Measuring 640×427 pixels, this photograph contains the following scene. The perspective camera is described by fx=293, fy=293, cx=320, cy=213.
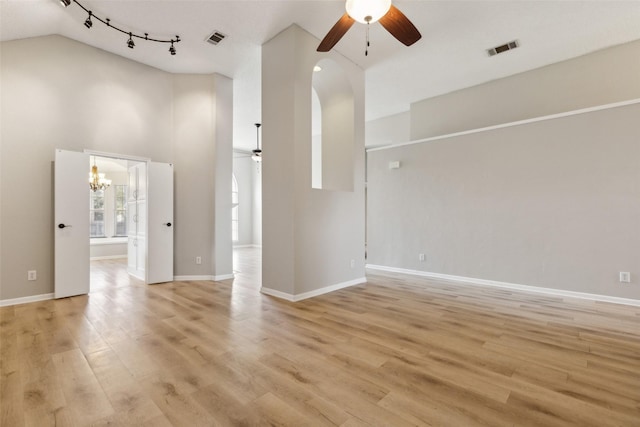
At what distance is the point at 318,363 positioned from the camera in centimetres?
223

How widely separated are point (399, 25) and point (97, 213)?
9964mm

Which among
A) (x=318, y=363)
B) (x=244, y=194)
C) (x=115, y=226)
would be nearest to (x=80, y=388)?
(x=318, y=363)

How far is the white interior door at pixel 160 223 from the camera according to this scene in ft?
16.1

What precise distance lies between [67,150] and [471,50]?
6.24 metres

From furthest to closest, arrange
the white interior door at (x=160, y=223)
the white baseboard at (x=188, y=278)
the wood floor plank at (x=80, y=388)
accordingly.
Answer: the white baseboard at (x=188, y=278) → the white interior door at (x=160, y=223) → the wood floor plank at (x=80, y=388)

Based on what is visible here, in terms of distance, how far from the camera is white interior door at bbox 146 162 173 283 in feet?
16.1

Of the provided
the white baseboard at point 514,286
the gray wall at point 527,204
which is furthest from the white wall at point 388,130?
the white baseboard at point 514,286

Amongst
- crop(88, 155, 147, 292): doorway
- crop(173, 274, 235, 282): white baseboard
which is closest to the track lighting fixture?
crop(88, 155, 147, 292): doorway

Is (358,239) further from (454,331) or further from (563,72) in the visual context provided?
(563,72)

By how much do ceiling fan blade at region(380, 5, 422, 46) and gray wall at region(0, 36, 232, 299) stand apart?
361 centimetres

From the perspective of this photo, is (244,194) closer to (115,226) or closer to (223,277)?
(115,226)

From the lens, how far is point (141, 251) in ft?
17.2

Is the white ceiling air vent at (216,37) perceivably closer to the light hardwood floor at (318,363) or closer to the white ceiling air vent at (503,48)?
the light hardwood floor at (318,363)

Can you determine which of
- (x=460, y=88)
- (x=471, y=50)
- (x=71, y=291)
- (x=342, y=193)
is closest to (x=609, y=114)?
(x=471, y=50)
